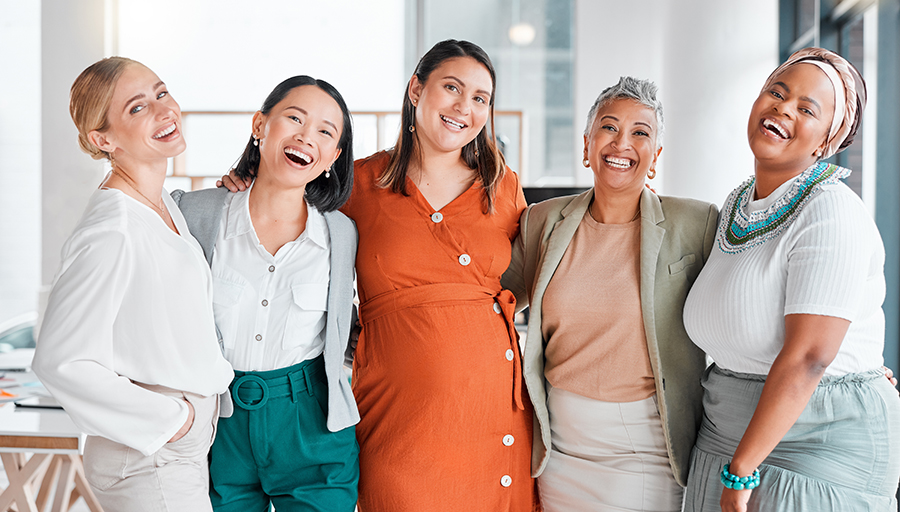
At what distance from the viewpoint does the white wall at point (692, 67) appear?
4227 millimetres

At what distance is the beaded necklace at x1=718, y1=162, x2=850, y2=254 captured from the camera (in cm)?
138

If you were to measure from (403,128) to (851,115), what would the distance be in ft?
3.80

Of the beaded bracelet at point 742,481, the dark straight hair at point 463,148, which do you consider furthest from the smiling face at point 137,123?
the beaded bracelet at point 742,481

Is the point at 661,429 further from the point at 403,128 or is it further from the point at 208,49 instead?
the point at 208,49

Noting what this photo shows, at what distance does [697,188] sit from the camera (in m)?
4.54

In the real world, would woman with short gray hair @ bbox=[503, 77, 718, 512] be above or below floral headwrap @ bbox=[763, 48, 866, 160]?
below

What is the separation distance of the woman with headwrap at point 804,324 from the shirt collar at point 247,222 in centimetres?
94

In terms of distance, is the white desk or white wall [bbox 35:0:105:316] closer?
the white desk

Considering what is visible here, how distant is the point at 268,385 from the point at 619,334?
2.88 feet

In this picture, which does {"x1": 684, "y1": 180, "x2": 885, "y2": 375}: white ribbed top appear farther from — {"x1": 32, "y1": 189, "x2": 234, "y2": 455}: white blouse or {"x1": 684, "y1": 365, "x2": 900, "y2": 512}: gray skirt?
{"x1": 32, "y1": 189, "x2": 234, "y2": 455}: white blouse

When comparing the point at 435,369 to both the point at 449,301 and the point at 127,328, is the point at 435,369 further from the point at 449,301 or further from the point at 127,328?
the point at 127,328

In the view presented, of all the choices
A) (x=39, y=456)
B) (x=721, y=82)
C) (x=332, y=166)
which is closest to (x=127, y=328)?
(x=332, y=166)

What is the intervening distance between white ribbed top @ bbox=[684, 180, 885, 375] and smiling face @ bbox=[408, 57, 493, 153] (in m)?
0.75

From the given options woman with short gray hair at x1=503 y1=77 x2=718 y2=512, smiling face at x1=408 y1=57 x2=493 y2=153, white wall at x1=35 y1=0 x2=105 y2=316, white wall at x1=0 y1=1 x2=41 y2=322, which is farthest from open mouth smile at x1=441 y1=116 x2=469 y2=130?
white wall at x1=0 y1=1 x2=41 y2=322
